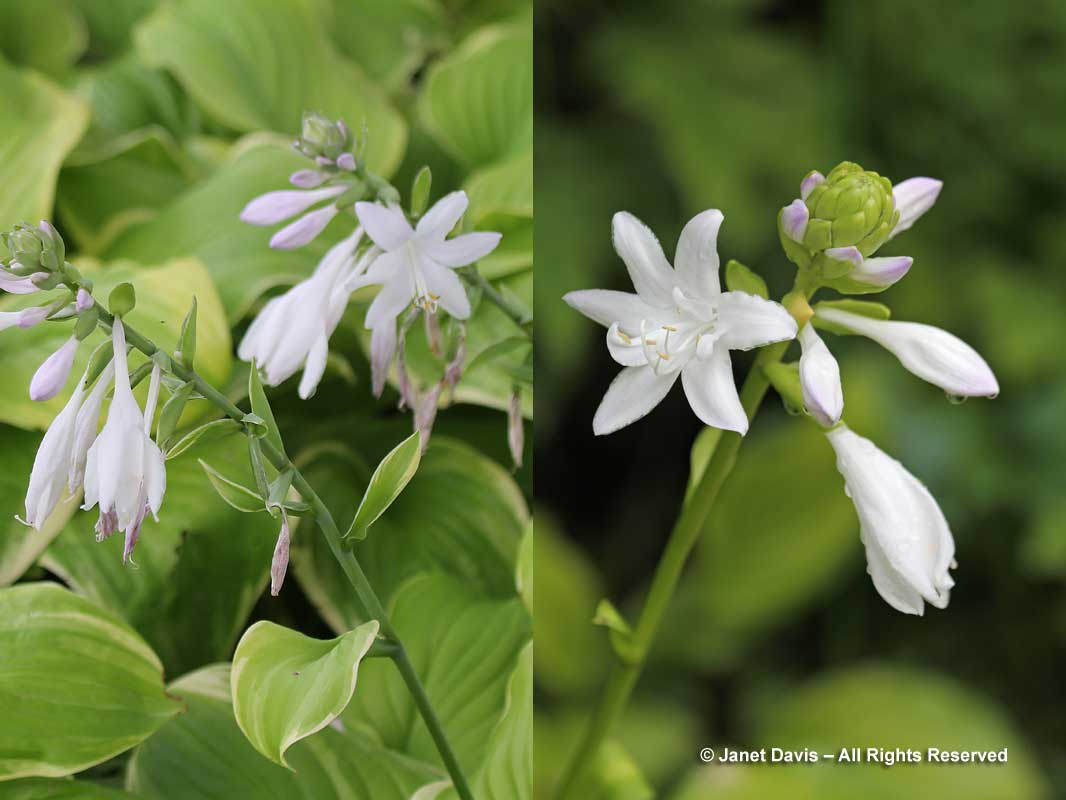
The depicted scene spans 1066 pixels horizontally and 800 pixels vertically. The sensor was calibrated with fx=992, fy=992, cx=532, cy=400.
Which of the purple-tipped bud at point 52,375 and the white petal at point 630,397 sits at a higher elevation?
A: the purple-tipped bud at point 52,375

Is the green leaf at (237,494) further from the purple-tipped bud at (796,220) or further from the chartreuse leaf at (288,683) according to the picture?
the purple-tipped bud at (796,220)

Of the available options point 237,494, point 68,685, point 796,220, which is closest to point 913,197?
point 796,220

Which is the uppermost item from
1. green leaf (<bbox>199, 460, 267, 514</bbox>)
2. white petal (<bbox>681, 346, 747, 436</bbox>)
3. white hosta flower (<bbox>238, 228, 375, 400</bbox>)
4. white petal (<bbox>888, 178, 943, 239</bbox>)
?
white petal (<bbox>888, 178, 943, 239</bbox>)

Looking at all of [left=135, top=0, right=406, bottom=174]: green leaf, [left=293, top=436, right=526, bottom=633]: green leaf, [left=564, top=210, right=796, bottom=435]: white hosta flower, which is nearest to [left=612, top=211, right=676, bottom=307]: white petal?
Result: [left=564, top=210, right=796, bottom=435]: white hosta flower

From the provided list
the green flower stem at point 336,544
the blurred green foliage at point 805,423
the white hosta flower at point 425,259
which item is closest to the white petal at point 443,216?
the white hosta flower at point 425,259

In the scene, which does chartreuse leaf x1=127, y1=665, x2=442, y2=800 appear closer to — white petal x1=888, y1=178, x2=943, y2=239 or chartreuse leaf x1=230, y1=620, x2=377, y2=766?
chartreuse leaf x1=230, y1=620, x2=377, y2=766

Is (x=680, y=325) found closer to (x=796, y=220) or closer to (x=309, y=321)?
(x=796, y=220)
